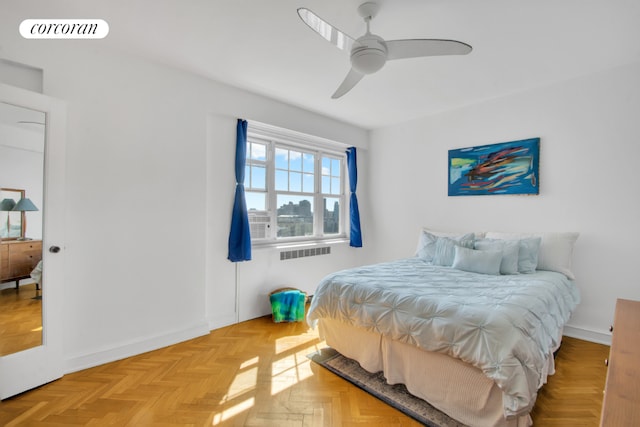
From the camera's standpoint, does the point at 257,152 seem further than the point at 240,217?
Yes

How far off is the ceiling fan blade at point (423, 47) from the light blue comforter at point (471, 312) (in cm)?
158

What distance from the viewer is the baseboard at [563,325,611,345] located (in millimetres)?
2767

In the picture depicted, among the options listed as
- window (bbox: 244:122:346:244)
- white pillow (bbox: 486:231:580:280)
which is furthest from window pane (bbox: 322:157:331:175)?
white pillow (bbox: 486:231:580:280)

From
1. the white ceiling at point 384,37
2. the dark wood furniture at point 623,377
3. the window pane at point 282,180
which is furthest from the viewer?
the window pane at point 282,180

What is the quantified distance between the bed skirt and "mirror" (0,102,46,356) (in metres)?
2.30

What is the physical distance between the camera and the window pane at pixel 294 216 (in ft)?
12.7

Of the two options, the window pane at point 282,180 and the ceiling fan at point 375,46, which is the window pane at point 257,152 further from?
the ceiling fan at point 375,46

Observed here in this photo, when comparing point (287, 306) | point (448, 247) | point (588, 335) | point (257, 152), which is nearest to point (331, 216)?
point (257, 152)

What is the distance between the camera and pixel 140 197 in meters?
2.57

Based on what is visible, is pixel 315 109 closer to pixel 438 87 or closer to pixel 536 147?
pixel 438 87

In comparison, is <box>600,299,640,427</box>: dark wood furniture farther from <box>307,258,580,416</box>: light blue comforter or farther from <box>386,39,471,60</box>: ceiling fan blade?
<box>386,39,471,60</box>: ceiling fan blade

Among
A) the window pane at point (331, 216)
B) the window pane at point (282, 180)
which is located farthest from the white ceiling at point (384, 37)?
the window pane at point (331, 216)

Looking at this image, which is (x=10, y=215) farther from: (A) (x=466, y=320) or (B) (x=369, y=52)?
(A) (x=466, y=320)

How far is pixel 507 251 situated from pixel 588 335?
119 cm
